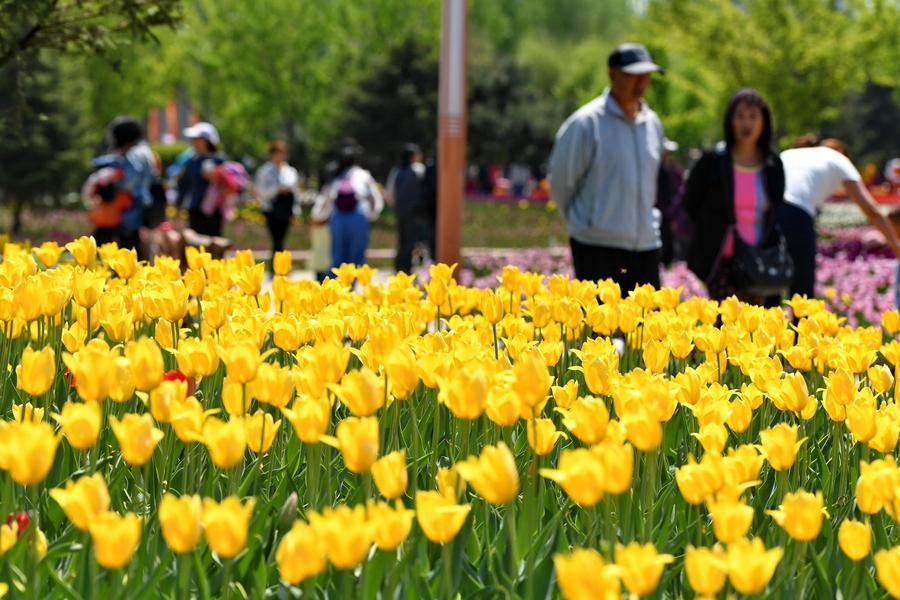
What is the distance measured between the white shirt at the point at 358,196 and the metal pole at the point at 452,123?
270 centimetres

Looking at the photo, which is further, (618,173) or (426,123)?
(426,123)

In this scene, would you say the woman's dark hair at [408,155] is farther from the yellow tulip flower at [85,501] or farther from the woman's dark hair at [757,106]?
the yellow tulip flower at [85,501]

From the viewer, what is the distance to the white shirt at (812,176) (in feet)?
23.3

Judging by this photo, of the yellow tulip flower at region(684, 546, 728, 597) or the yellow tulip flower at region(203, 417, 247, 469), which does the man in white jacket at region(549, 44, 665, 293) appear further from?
the yellow tulip flower at region(684, 546, 728, 597)

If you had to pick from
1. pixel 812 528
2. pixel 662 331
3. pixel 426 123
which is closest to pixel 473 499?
pixel 812 528

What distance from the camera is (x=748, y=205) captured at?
261 inches

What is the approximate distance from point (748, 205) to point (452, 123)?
401cm

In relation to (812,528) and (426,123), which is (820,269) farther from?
(426,123)

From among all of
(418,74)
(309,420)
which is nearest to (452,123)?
(309,420)

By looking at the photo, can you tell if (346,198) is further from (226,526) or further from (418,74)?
(418,74)

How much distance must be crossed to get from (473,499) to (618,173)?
4.11 metres

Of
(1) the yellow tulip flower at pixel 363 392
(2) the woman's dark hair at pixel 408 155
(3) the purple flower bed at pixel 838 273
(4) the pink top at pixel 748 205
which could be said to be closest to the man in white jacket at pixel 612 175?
(4) the pink top at pixel 748 205

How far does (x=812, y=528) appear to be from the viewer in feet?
6.10

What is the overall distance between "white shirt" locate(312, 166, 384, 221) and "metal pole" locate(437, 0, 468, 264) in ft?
8.86
